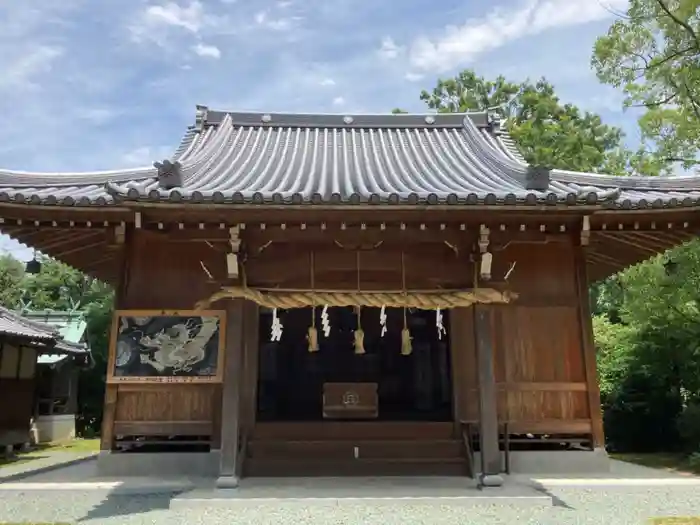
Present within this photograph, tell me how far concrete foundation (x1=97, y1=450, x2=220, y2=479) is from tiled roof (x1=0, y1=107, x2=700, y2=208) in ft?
11.2

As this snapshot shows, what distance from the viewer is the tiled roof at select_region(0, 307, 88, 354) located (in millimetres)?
14312

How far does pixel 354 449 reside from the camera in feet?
26.4

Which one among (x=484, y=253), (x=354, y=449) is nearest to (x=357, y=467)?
(x=354, y=449)

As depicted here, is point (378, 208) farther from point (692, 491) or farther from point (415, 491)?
point (692, 491)

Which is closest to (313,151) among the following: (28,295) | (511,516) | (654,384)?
(511,516)

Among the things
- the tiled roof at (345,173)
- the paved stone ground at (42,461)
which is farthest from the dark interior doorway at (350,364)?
the paved stone ground at (42,461)

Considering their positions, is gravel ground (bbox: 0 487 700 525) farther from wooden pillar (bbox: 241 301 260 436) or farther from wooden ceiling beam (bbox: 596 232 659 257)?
wooden ceiling beam (bbox: 596 232 659 257)

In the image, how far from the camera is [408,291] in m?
7.57

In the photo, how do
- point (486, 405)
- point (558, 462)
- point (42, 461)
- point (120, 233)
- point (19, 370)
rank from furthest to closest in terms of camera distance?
point (19, 370), point (42, 461), point (558, 462), point (120, 233), point (486, 405)

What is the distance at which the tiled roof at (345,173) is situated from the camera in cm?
660

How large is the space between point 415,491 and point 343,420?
2.13 metres

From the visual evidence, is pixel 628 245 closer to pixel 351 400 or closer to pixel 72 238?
pixel 351 400

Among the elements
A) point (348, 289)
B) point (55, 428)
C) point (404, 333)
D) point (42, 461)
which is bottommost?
point (42, 461)

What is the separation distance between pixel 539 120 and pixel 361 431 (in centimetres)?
2294
